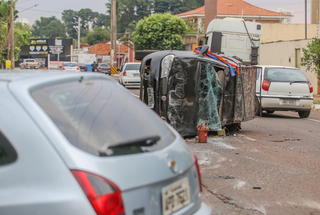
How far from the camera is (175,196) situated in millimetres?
2670

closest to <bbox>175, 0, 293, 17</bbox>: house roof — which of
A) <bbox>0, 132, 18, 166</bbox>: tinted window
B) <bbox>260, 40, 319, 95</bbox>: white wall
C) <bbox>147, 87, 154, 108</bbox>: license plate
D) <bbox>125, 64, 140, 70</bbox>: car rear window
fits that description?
<bbox>260, 40, 319, 95</bbox>: white wall

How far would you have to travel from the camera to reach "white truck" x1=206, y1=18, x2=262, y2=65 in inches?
693

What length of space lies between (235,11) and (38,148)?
60.1 meters

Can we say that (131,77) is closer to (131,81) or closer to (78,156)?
(131,81)

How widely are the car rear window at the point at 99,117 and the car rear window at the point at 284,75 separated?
10.3m

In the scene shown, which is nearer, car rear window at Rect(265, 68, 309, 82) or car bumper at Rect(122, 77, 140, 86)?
car rear window at Rect(265, 68, 309, 82)

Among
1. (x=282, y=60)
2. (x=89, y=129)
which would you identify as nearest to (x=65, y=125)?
(x=89, y=129)

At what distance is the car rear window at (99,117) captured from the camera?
8.00 ft

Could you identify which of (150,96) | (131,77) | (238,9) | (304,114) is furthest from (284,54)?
(238,9)

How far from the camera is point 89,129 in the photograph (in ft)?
8.21

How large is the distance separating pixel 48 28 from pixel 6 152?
173096 mm

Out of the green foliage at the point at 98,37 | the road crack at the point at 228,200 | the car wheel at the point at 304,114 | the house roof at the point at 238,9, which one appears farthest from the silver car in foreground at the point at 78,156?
the green foliage at the point at 98,37

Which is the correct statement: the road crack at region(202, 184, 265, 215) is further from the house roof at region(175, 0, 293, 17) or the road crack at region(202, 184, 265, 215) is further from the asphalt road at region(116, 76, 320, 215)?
the house roof at region(175, 0, 293, 17)

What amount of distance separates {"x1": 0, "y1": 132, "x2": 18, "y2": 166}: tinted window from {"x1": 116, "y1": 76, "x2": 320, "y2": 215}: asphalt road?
8.70ft
